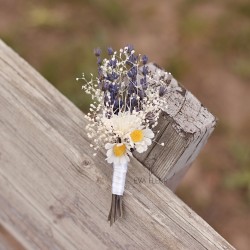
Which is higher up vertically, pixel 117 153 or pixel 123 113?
pixel 123 113

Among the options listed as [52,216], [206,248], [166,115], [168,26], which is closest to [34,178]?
[52,216]

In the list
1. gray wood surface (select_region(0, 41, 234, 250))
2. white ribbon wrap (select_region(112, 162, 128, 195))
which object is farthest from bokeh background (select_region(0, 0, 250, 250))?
white ribbon wrap (select_region(112, 162, 128, 195))

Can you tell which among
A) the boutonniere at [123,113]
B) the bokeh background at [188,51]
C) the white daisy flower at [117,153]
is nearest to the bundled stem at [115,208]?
the boutonniere at [123,113]

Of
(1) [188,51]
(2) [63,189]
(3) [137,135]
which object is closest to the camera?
(3) [137,135]

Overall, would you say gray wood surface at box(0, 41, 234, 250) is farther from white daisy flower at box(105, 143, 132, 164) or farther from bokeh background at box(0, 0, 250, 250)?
bokeh background at box(0, 0, 250, 250)

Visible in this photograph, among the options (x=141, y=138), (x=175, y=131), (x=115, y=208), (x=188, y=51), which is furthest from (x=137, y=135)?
(x=188, y=51)

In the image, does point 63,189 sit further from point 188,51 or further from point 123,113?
point 188,51
